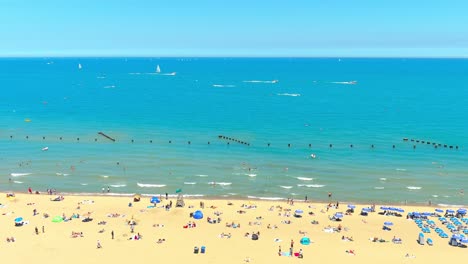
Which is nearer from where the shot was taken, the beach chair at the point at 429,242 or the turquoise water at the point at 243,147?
the beach chair at the point at 429,242

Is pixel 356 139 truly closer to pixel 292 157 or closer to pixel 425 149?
pixel 425 149

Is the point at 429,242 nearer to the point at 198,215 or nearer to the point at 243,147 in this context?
the point at 198,215

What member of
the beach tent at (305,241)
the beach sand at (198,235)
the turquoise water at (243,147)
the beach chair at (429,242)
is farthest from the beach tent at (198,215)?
the beach chair at (429,242)

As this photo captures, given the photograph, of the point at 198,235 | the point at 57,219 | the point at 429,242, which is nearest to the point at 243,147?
the point at 198,235

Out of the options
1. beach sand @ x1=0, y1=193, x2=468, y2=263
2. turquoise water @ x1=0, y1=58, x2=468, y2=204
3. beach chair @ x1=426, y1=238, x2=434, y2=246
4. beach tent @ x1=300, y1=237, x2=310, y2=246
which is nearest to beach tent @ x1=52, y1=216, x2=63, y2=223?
beach sand @ x1=0, y1=193, x2=468, y2=263

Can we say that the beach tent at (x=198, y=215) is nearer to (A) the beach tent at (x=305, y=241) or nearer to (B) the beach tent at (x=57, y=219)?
(A) the beach tent at (x=305, y=241)

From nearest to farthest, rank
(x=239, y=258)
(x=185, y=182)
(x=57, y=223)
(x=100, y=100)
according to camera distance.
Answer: (x=239, y=258) < (x=57, y=223) < (x=185, y=182) < (x=100, y=100)

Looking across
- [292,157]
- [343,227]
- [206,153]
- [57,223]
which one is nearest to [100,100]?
[206,153]

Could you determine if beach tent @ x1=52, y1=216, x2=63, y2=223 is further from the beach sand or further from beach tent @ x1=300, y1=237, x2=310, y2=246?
beach tent @ x1=300, y1=237, x2=310, y2=246
